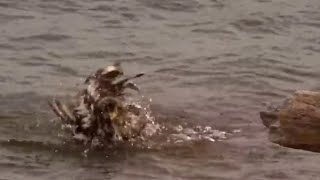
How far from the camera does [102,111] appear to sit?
664cm

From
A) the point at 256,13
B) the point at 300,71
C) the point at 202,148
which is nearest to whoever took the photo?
the point at 202,148

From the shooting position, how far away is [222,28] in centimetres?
1051

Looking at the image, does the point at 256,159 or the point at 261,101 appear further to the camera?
the point at 261,101

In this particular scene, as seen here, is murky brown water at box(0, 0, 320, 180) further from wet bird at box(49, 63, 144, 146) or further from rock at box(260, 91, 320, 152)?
rock at box(260, 91, 320, 152)

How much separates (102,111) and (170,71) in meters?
2.37

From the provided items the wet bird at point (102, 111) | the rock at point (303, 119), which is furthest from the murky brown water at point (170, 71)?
the rock at point (303, 119)

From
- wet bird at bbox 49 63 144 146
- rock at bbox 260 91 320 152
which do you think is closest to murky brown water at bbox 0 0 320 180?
wet bird at bbox 49 63 144 146

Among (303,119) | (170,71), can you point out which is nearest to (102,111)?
(303,119)

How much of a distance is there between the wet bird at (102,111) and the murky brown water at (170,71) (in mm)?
184

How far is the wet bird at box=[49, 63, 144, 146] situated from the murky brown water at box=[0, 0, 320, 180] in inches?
7.3

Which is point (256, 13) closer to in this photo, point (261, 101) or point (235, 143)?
point (261, 101)

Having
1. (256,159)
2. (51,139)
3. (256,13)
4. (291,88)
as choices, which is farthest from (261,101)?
(256,13)

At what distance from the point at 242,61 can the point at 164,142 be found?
2687 millimetres

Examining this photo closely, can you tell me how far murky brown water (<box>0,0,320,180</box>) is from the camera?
6.27m
